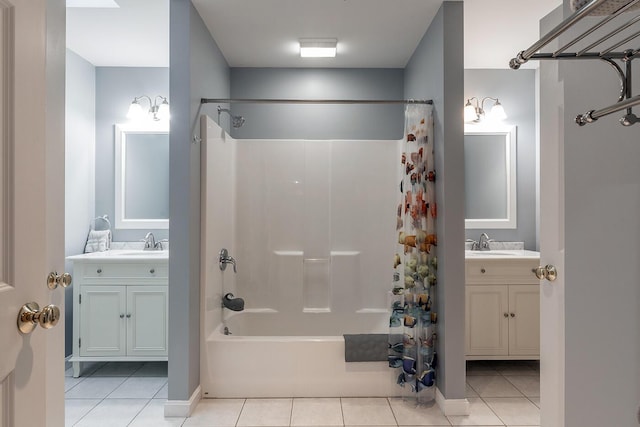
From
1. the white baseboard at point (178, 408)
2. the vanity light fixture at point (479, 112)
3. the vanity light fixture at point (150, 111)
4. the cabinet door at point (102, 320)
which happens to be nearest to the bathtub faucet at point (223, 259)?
the cabinet door at point (102, 320)

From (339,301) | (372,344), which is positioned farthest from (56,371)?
(339,301)

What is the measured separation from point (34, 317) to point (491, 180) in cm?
368

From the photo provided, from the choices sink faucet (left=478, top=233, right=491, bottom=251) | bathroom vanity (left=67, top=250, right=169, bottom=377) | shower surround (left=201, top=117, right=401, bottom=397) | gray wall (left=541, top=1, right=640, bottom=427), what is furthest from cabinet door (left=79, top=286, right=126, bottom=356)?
sink faucet (left=478, top=233, right=491, bottom=251)

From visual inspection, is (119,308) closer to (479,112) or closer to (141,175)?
(141,175)

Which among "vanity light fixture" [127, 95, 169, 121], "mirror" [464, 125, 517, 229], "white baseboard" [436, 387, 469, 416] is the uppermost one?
"vanity light fixture" [127, 95, 169, 121]

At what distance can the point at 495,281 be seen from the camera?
125 inches

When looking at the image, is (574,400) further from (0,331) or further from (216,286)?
(216,286)

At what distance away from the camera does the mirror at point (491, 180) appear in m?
3.83

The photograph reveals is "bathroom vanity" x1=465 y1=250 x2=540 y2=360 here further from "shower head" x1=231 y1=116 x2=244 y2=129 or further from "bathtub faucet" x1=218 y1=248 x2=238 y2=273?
"shower head" x1=231 y1=116 x2=244 y2=129

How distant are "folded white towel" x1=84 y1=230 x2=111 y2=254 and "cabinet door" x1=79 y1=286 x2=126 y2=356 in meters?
0.56

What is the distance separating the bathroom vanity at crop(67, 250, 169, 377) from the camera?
10.2 ft

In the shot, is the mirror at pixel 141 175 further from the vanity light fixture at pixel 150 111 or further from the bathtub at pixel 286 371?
the bathtub at pixel 286 371

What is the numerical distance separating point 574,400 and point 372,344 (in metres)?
1.44

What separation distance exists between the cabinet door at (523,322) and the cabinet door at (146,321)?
257 centimetres
